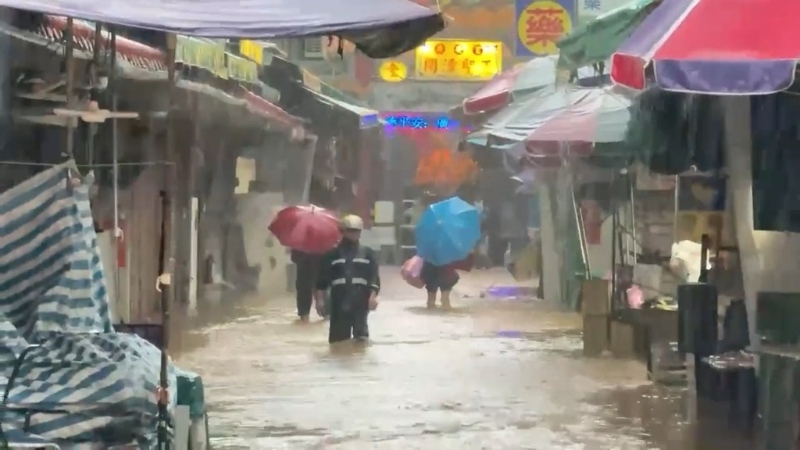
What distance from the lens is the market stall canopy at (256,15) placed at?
5242 millimetres

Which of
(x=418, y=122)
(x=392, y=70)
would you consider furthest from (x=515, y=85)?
(x=418, y=122)

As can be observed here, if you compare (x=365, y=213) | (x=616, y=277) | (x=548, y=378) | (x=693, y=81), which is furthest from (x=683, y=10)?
(x=365, y=213)

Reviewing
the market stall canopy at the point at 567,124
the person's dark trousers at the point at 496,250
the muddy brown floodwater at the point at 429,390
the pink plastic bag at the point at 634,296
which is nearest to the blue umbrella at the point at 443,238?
the market stall canopy at the point at 567,124

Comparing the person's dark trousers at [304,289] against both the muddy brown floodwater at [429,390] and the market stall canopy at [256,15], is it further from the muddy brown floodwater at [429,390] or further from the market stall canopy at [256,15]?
the market stall canopy at [256,15]

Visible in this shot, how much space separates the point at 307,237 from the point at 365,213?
622 inches

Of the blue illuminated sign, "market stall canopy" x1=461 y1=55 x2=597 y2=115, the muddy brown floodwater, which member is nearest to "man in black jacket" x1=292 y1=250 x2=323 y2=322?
the muddy brown floodwater

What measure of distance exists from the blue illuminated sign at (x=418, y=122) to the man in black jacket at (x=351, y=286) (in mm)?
15948

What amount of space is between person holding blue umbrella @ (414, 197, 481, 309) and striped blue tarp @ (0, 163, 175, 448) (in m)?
12.9

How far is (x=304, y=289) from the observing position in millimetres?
16688

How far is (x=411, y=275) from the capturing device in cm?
2025

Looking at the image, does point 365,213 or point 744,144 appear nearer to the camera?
point 744,144

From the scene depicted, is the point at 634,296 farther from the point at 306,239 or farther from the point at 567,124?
the point at 306,239

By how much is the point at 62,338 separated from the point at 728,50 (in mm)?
3908

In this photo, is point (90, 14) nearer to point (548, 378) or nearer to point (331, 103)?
point (548, 378)
